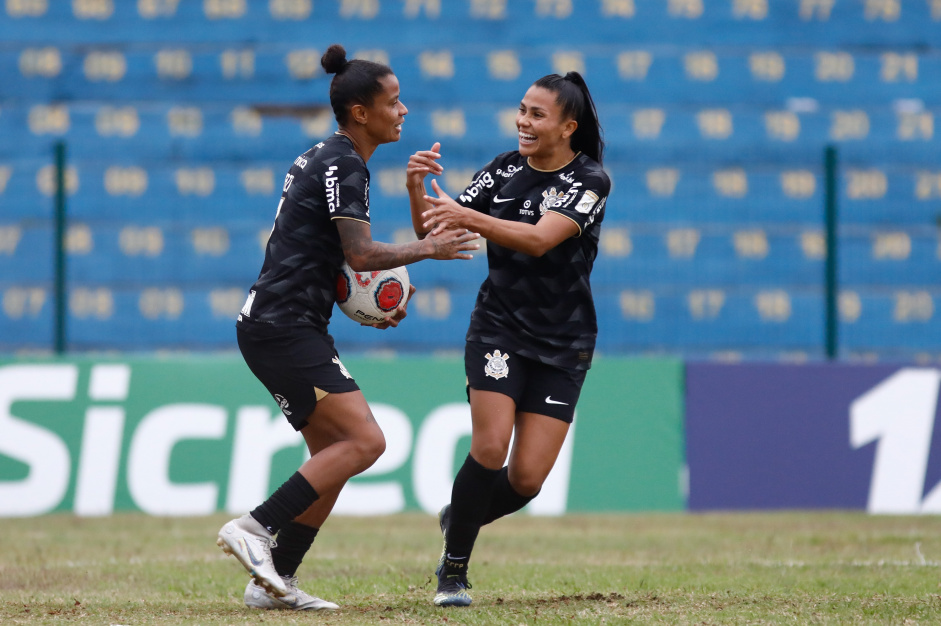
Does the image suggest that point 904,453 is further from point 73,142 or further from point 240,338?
point 73,142

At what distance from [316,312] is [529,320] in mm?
878

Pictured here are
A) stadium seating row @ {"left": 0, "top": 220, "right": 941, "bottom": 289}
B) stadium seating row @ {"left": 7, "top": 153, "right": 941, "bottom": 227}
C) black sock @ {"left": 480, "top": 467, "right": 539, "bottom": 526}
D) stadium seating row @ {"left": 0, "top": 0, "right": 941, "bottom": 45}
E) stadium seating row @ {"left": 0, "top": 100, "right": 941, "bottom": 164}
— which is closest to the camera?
black sock @ {"left": 480, "top": 467, "right": 539, "bottom": 526}

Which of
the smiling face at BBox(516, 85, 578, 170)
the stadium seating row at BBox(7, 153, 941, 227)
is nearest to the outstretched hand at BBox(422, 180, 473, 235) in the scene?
the smiling face at BBox(516, 85, 578, 170)

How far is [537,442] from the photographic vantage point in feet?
17.3

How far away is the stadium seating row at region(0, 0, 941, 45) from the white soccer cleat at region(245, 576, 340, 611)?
34.0 ft

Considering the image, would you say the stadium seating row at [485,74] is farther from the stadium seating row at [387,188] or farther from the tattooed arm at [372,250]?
the tattooed arm at [372,250]

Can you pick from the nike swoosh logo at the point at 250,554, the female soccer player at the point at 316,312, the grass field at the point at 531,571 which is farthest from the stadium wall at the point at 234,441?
the nike swoosh logo at the point at 250,554

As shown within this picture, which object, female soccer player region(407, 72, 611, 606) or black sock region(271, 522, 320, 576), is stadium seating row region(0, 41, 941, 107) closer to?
female soccer player region(407, 72, 611, 606)

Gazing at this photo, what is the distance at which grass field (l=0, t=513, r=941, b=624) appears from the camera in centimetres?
486

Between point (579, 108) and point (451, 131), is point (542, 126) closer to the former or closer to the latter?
point (579, 108)

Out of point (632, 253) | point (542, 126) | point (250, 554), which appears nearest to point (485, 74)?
point (632, 253)

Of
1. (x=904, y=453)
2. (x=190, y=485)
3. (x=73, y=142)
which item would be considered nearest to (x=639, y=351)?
(x=904, y=453)

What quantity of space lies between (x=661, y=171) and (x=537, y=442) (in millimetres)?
8229

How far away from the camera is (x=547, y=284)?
530cm
